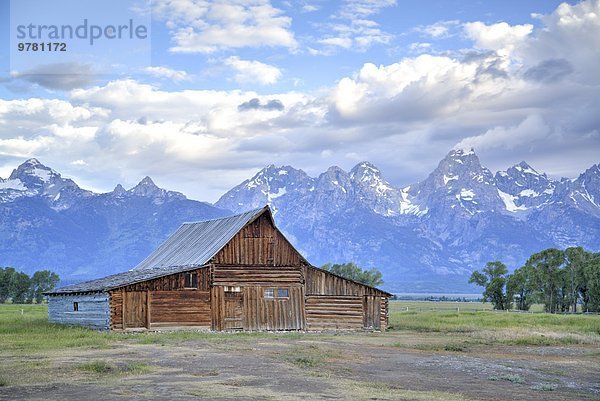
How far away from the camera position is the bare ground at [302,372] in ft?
75.3

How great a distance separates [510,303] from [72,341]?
80559 mm

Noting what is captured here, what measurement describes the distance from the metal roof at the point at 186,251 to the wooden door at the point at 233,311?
294 cm

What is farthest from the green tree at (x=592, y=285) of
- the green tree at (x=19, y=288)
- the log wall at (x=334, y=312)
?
the green tree at (x=19, y=288)

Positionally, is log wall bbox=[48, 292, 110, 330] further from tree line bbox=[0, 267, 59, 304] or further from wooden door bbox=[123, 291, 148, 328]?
tree line bbox=[0, 267, 59, 304]

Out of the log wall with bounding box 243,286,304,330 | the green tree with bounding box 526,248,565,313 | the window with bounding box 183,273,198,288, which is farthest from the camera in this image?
the green tree with bounding box 526,248,565,313

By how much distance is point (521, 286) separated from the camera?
107 metres

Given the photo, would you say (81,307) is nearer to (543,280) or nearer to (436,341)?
(436,341)

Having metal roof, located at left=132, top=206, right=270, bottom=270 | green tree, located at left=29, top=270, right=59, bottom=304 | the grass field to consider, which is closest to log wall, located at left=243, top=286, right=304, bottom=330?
metal roof, located at left=132, top=206, right=270, bottom=270

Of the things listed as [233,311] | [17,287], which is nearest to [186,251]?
[233,311]

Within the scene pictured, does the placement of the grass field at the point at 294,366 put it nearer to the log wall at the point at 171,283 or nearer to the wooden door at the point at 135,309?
the wooden door at the point at 135,309

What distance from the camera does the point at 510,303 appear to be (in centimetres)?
10894

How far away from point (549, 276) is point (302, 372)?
78.1 m

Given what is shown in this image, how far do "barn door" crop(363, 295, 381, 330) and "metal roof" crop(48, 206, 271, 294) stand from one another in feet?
31.8

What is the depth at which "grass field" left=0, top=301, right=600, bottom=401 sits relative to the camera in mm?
23453
